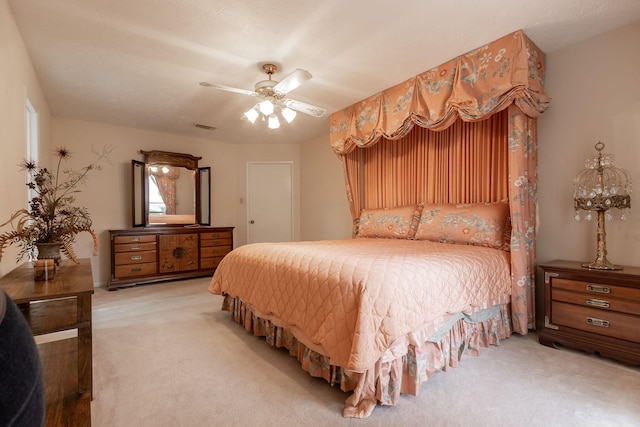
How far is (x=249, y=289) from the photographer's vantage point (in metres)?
2.42

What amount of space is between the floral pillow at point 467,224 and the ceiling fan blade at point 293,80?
70.5 inches

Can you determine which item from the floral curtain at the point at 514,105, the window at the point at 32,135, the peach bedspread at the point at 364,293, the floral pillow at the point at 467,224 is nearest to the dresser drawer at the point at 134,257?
the window at the point at 32,135

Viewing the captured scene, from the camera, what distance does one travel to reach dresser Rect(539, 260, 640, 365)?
193 centimetres

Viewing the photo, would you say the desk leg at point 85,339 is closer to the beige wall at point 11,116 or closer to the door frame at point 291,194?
the beige wall at point 11,116

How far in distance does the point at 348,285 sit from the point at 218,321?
1.79 metres

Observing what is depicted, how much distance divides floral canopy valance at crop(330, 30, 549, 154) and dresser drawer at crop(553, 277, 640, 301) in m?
1.33

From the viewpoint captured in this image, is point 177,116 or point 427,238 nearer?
point 427,238

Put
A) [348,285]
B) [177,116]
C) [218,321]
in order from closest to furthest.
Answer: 1. [348,285]
2. [218,321]
3. [177,116]

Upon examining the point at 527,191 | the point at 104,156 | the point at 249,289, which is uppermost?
the point at 104,156

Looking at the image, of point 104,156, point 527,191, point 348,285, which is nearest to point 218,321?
point 348,285

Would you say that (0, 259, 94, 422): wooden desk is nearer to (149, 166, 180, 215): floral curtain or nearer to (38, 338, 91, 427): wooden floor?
(38, 338, 91, 427): wooden floor

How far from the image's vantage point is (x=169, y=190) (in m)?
4.79

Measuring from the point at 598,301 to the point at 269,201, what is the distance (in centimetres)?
478

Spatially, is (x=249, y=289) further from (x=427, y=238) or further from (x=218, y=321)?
(x=427, y=238)
